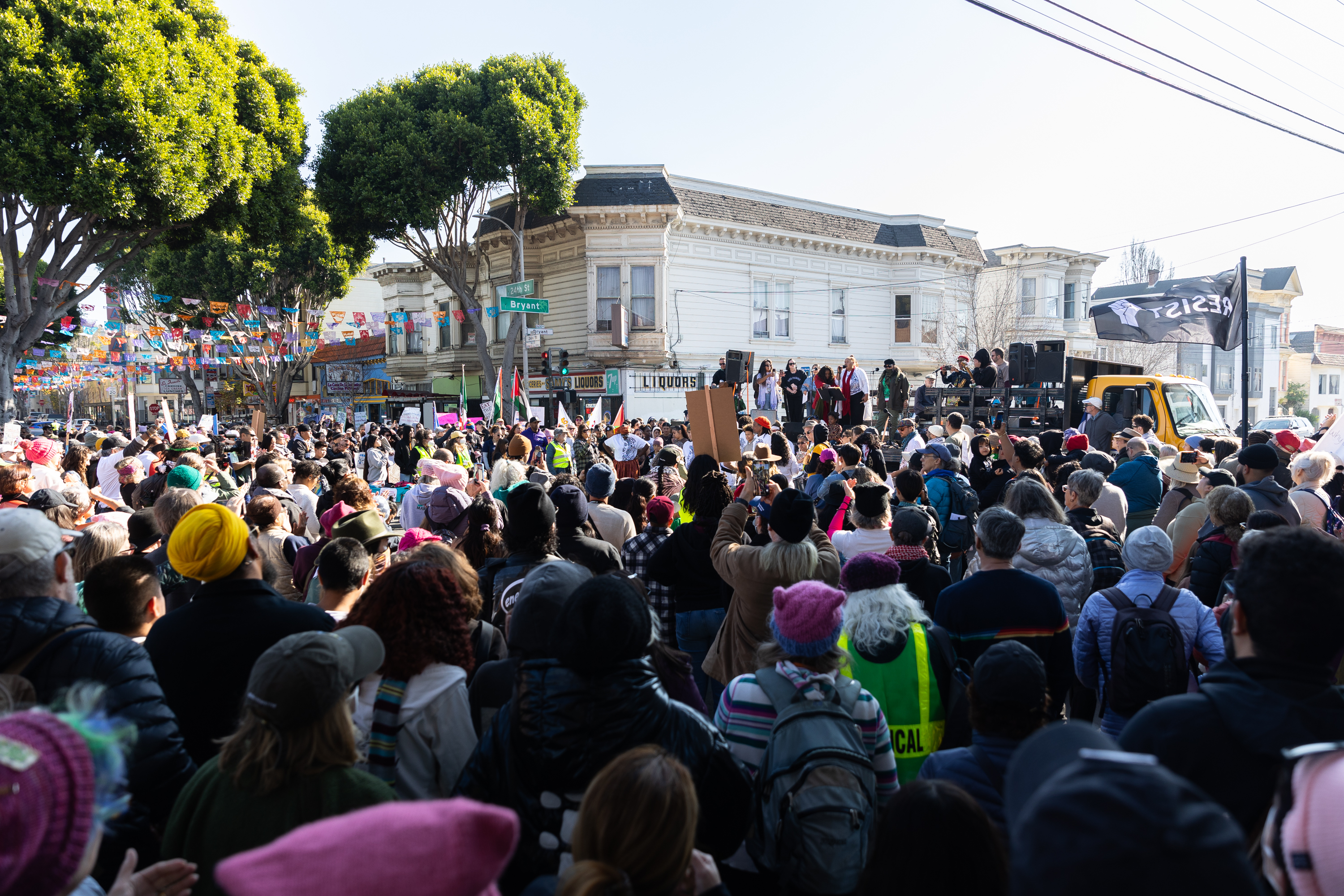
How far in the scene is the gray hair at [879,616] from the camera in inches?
127

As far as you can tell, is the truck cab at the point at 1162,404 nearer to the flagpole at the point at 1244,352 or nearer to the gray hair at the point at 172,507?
the flagpole at the point at 1244,352

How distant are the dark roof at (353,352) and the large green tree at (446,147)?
14.6 metres

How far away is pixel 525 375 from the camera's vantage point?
2483 cm

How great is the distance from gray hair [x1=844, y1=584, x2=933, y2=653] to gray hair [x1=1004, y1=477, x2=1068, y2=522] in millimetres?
1734

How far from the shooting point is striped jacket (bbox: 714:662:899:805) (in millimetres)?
2639

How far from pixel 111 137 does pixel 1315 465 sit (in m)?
17.6

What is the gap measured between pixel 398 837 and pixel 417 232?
27.5m

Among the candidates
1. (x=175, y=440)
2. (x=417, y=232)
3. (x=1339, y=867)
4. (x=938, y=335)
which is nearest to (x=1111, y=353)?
(x=938, y=335)

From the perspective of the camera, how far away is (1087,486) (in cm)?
534

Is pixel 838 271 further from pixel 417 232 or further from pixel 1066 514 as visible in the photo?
pixel 1066 514

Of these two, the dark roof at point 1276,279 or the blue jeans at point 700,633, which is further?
the dark roof at point 1276,279

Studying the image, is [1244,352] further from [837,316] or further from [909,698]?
[837,316]

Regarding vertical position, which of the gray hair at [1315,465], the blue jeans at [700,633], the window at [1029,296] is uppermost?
the window at [1029,296]

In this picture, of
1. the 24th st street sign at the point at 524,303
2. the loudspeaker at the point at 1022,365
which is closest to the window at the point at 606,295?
the 24th st street sign at the point at 524,303
